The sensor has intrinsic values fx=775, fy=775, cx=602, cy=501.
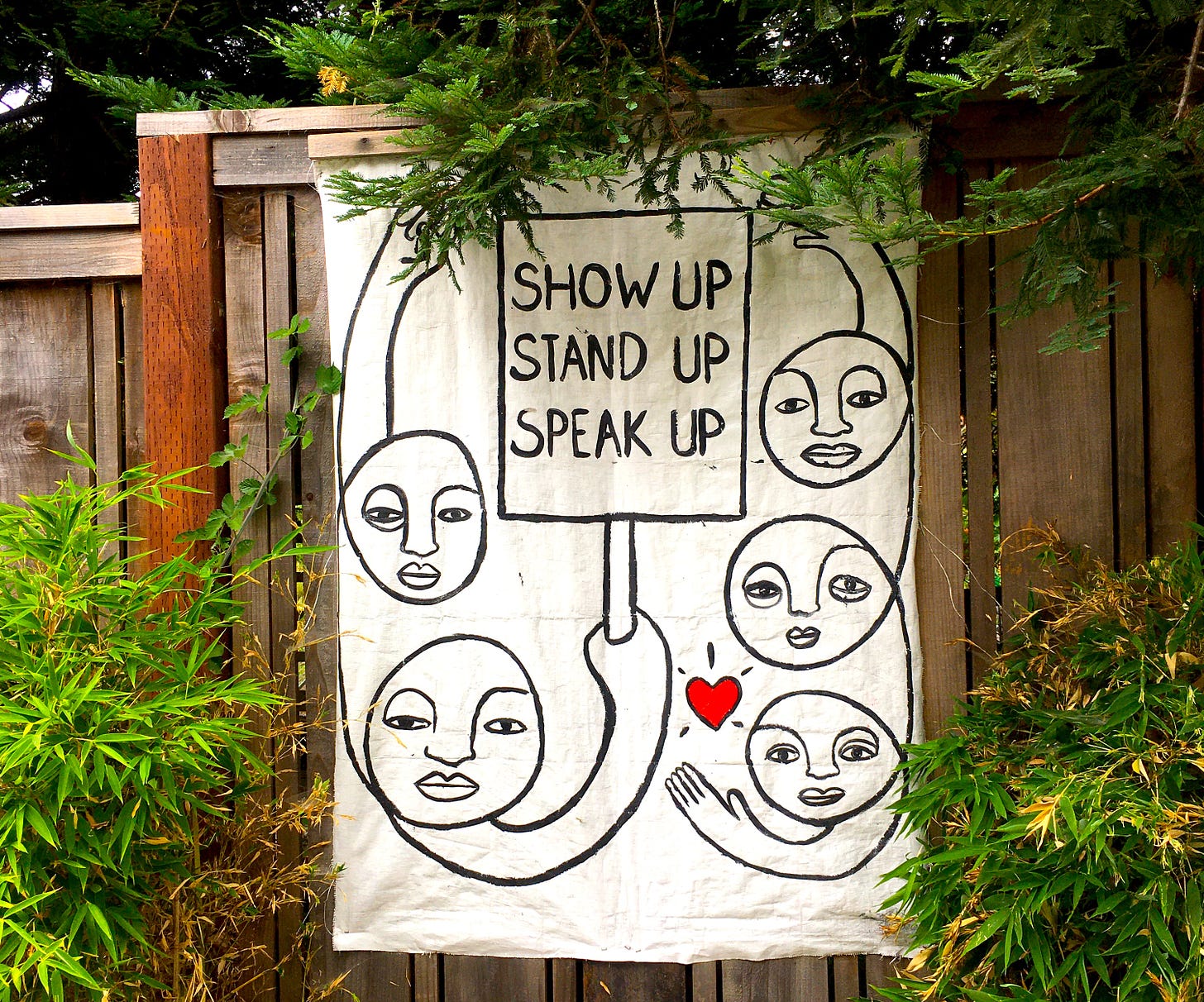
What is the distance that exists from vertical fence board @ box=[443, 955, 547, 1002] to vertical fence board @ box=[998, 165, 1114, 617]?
154 centimetres

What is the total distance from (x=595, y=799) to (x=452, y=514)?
819 millimetres

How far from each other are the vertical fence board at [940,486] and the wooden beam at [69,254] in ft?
6.95

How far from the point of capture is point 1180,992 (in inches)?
49.8

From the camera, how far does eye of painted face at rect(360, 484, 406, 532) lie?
2.03 meters


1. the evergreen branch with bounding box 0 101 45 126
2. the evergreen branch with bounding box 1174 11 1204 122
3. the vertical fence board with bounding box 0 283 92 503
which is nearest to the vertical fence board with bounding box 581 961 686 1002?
the vertical fence board with bounding box 0 283 92 503

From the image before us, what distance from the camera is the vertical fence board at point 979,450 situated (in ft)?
6.52

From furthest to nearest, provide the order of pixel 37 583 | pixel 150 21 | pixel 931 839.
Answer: pixel 150 21, pixel 931 839, pixel 37 583

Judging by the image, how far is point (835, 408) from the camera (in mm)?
1978

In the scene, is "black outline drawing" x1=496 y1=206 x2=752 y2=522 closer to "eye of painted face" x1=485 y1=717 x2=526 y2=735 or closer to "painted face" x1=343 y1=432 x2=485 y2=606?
"painted face" x1=343 y1=432 x2=485 y2=606

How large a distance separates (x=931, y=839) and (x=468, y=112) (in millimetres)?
2016

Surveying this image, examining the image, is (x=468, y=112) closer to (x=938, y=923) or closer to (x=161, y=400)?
(x=161, y=400)

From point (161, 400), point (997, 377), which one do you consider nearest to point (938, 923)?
point (997, 377)

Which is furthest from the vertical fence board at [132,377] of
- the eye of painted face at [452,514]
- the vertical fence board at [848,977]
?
the vertical fence board at [848,977]

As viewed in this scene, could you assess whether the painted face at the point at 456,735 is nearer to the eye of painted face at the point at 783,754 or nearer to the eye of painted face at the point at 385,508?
the eye of painted face at the point at 385,508
